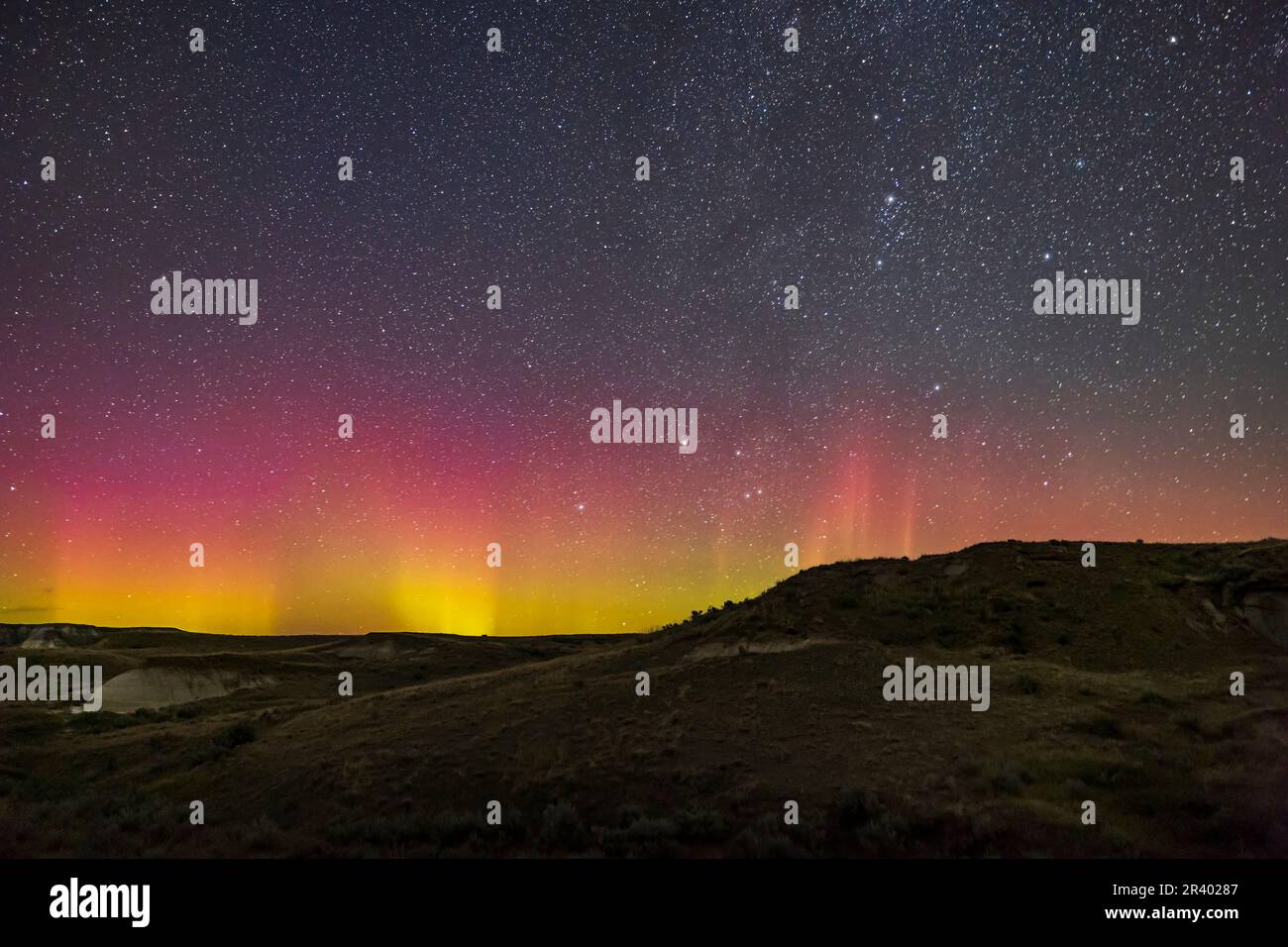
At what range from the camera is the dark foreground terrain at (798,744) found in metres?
9.91

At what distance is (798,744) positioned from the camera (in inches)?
562

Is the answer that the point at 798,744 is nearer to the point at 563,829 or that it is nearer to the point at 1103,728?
the point at 563,829

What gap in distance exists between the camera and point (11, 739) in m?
25.0

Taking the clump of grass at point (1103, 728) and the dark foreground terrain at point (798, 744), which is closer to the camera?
the dark foreground terrain at point (798, 744)

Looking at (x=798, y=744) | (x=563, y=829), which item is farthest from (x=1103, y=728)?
(x=563, y=829)

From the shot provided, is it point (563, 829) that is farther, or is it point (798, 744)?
point (798, 744)

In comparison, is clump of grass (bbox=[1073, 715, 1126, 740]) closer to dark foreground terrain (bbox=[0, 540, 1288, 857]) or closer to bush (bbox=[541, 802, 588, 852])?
dark foreground terrain (bbox=[0, 540, 1288, 857])

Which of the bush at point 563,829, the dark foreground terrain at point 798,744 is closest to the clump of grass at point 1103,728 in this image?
the dark foreground terrain at point 798,744

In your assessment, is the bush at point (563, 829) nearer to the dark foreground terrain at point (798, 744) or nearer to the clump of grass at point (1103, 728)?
the dark foreground terrain at point (798, 744)

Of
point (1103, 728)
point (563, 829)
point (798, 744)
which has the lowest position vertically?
point (798, 744)

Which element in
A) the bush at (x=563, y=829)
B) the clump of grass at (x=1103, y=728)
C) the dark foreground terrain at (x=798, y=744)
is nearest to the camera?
the bush at (x=563, y=829)

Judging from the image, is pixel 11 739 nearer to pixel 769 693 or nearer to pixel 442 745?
pixel 442 745
